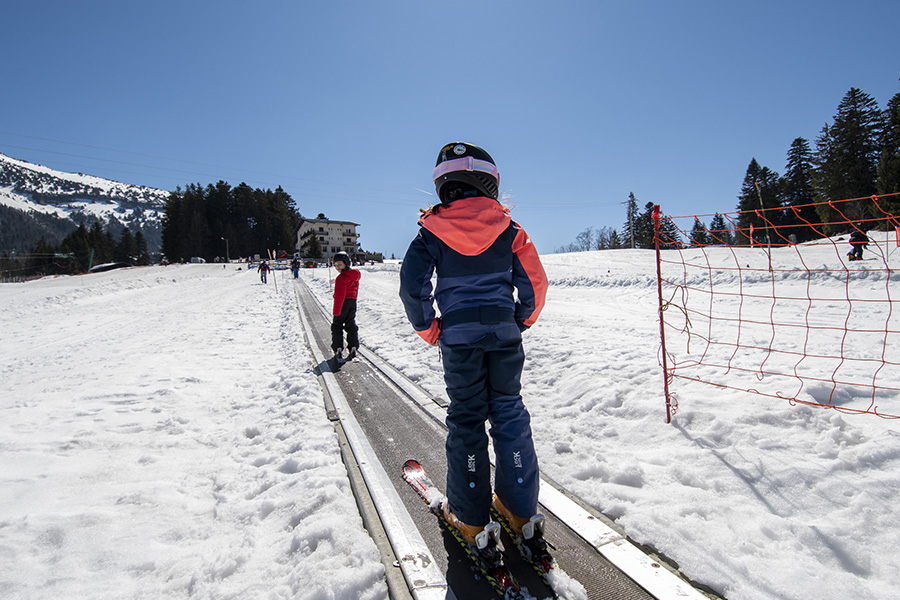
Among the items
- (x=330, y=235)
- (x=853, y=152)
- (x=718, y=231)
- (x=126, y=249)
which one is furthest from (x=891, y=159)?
(x=126, y=249)

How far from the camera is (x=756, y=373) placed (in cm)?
412

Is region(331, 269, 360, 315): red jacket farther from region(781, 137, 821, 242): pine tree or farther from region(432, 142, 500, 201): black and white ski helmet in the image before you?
region(781, 137, 821, 242): pine tree

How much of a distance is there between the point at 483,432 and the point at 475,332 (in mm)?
570

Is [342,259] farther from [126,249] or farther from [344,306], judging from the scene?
[126,249]

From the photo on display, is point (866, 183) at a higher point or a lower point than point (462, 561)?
higher

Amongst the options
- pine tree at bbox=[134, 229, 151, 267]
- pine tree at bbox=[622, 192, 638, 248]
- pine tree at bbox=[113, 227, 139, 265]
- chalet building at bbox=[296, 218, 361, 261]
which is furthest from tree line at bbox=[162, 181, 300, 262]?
pine tree at bbox=[622, 192, 638, 248]

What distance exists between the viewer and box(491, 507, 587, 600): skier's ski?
185cm

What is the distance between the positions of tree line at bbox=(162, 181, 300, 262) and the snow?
286 ft

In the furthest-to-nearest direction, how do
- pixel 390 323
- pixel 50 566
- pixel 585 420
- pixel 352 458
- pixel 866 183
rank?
1. pixel 866 183
2. pixel 390 323
3. pixel 585 420
4. pixel 352 458
5. pixel 50 566

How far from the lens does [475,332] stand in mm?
2055

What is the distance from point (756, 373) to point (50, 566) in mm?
5725

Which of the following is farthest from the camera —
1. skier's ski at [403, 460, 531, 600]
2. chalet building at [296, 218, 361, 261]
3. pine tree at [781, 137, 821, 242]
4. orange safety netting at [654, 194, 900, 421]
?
chalet building at [296, 218, 361, 261]

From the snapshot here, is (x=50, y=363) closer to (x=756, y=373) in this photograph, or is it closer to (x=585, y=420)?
(x=585, y=420)

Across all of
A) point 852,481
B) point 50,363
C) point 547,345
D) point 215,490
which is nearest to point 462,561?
point 215,490
